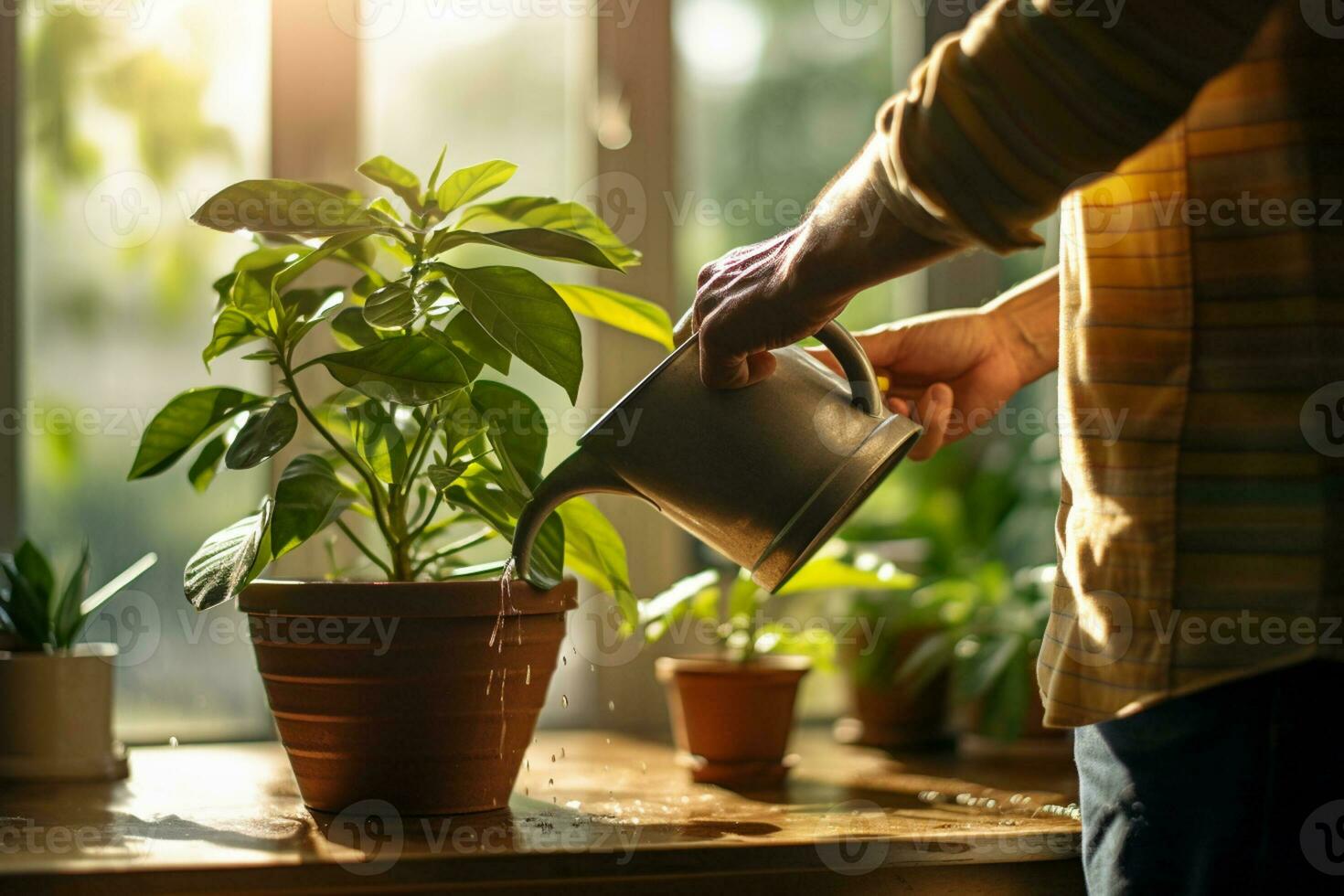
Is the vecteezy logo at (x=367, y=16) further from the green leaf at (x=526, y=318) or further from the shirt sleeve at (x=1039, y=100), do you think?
the shirt sleeve at (x=1039, y=100)

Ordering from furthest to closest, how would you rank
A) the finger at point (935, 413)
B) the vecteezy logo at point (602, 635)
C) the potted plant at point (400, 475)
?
the vecteezy logo at point (602, 635) → the finger at point (935, 413) → the potted plant at point (400, 475)

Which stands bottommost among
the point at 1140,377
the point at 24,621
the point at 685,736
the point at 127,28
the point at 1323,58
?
the point at 685,736

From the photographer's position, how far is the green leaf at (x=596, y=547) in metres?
1.11

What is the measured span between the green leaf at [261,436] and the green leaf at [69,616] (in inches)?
16.4

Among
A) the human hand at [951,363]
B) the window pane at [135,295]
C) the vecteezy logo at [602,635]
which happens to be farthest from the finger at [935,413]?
the window pane at [135,295]

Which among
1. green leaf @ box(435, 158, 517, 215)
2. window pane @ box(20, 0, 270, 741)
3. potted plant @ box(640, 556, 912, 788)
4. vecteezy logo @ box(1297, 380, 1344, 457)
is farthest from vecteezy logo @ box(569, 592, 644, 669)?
vecteezy logo @ box(1297, 380, 1344, 457)

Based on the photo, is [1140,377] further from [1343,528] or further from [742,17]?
[742,17]

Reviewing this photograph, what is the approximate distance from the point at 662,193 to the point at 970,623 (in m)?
0.65

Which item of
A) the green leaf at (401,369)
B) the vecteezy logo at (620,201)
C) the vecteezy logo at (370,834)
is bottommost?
the vecteezy logo at (370,834)

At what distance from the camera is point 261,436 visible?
3.13 feet

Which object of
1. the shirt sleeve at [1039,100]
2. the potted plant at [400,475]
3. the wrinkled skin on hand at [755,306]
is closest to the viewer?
the shirt sleeve at [1039,100]

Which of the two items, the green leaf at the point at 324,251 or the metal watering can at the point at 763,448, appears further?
the green leaf at the point at 324,251

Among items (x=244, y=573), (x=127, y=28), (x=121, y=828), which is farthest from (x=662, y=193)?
(x=121, y=828)

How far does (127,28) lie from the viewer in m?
1.43
